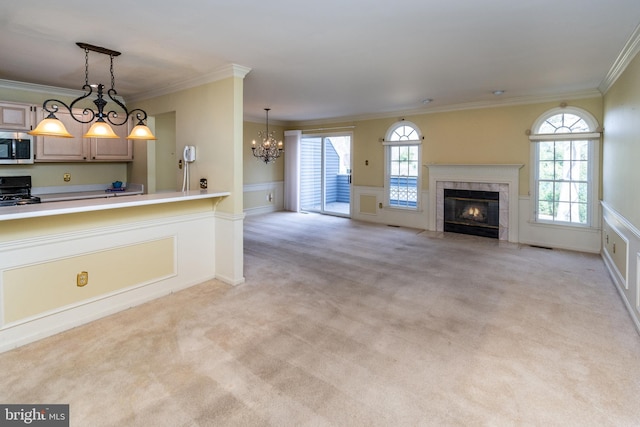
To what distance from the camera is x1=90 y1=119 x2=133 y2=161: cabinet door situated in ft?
17.0

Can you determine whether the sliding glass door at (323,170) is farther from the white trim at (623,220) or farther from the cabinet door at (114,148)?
the white trim at (623,220)

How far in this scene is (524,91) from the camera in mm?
5492

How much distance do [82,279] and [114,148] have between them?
3.01 metres

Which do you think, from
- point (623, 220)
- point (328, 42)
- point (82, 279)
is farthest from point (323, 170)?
point (82, 279)

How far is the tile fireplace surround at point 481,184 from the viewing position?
6227 millimetres

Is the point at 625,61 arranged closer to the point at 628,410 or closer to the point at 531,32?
the point at 531,32

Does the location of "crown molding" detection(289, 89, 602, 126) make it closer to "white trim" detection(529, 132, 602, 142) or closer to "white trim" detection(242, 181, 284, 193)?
"white trim" detection(529, 132, 602, 142)

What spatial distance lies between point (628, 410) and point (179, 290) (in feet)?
12.4

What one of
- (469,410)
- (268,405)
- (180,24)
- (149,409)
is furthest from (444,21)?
(149,409)

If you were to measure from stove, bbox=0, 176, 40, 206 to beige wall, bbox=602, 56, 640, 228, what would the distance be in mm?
6531

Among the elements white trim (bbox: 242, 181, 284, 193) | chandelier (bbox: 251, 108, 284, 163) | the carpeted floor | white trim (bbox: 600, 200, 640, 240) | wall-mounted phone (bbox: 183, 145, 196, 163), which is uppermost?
chandelier (bbox: 251, 108, 284, 163)

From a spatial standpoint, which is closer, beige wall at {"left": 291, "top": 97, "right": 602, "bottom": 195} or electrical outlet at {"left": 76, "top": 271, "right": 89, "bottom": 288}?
electrical outlet at {"left": 76, "top": 271, "right": 89, "bottom": 288}

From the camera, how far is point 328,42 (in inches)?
129

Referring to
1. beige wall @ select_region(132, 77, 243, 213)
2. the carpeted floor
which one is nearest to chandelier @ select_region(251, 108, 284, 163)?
beige wall @ select_region(132, 77, 243, 213)
